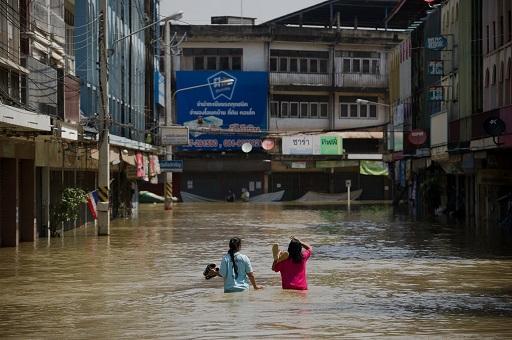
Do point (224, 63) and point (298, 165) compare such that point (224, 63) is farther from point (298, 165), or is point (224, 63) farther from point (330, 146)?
point (330, 146)

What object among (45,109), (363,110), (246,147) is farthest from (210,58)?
(45,109)

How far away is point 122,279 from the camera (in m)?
22.3

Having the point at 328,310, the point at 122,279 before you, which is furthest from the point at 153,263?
the point at 328,310

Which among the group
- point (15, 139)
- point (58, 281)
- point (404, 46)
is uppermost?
point (404, 46)

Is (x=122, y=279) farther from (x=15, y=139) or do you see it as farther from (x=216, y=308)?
(x=15, y=139)

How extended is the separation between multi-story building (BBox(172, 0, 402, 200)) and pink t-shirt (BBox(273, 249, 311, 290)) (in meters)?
63.2

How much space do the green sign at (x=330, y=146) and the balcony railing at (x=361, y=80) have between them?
4.41 metres

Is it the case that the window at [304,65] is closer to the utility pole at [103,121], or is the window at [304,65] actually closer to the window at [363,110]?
the window at [363,110]

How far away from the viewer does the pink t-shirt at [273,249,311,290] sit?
62.8 ft

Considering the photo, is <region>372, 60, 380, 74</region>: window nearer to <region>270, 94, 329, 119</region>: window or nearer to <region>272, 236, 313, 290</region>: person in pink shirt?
<region>270, 94, 329, 119</region>: window

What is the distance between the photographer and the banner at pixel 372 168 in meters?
84.9

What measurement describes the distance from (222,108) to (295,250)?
65.2 meters

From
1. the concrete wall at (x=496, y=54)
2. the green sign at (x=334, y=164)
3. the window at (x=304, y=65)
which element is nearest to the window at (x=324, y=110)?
the window at (x=304, y=65)

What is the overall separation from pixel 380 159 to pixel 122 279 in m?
64.0
